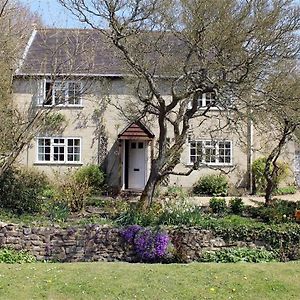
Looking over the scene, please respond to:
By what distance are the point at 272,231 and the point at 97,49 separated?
10.9 meters

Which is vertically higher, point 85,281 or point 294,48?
point 294,48

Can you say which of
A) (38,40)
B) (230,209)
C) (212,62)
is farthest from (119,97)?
(212,62)

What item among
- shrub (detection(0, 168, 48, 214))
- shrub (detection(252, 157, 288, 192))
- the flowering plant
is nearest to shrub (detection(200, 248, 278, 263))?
the flowering plant

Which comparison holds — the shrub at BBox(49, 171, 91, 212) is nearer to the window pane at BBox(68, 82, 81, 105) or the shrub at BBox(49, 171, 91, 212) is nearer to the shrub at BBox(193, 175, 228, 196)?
the window pane at BBox(68, 82, 81, 105)

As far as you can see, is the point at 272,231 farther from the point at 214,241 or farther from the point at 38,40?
the point at 38,40

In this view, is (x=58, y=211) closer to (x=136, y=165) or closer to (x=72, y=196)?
(x=72, y=196)

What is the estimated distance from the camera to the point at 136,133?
25.0 m

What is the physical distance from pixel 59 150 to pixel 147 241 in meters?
14.9

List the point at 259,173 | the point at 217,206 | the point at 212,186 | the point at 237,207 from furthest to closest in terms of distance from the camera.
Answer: the point at 259,173
the point at 212,186
the point at 217,206
the point at 237,207

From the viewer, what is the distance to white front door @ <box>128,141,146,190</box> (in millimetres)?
26281

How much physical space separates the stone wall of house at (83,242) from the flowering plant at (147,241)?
0.64 feet

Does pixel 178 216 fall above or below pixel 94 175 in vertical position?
below

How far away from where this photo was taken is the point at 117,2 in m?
12.5

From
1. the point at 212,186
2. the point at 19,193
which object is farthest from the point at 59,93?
the point at 212,186
